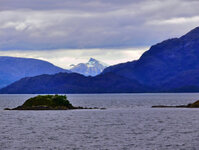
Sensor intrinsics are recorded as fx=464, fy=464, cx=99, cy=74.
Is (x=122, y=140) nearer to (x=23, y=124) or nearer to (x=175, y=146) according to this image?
(x=175, y=146)

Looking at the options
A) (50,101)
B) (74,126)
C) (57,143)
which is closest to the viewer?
(57,143)

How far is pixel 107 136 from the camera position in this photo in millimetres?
90000

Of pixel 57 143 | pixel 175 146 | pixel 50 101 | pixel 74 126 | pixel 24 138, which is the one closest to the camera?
pixel 175 146

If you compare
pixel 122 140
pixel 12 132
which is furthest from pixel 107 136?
pixel 12 132

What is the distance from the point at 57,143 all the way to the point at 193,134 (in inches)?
1138

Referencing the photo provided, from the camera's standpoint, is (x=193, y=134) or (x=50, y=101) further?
(x=50, y=101)

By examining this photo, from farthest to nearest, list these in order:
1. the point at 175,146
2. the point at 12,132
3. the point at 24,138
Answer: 1. the point at 12,132
2. the point at 24,138
3. the point at 175,146

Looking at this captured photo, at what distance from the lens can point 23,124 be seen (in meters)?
120

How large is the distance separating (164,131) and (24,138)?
30.5 metres

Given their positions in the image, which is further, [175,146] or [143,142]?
[143,142]

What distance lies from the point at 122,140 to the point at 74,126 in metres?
32.8

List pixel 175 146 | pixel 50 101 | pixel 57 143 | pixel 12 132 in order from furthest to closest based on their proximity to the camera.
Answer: pixel 50 101
pixel 12 132
pixel 57 143
pixel 175 146

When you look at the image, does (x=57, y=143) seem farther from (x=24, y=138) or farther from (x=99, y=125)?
(x=99, y=125)

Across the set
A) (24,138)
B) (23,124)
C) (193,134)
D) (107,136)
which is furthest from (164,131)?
(23,124)
